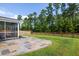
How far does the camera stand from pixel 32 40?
12234mm

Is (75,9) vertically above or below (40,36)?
above

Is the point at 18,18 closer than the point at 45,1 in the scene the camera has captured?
No

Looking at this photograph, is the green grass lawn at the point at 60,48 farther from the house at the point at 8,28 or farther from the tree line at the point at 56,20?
the house at the point at 8,28

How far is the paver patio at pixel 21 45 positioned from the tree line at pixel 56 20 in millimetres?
523

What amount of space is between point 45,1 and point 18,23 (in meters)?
1.65

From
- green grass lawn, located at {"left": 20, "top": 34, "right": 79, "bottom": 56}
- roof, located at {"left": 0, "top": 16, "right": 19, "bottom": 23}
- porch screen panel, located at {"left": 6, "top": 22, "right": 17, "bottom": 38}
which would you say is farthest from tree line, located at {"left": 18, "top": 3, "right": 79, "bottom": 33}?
porch screen panel, located at {"left": 6, "top": 22, "right": 17, "bottom": 38}

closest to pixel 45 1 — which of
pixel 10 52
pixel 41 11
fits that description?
pixel 41 11

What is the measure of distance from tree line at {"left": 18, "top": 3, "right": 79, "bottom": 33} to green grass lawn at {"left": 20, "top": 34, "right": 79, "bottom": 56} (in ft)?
1.09

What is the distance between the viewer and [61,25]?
1185 cm

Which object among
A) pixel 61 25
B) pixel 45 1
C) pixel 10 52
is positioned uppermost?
pixel 45 1

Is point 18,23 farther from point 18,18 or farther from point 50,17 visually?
point 50,17

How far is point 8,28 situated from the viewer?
41.0 ft

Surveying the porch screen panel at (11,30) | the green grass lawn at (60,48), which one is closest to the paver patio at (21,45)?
the green grass lawn at (60,48)

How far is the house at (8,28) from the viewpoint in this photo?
12.4 metres
